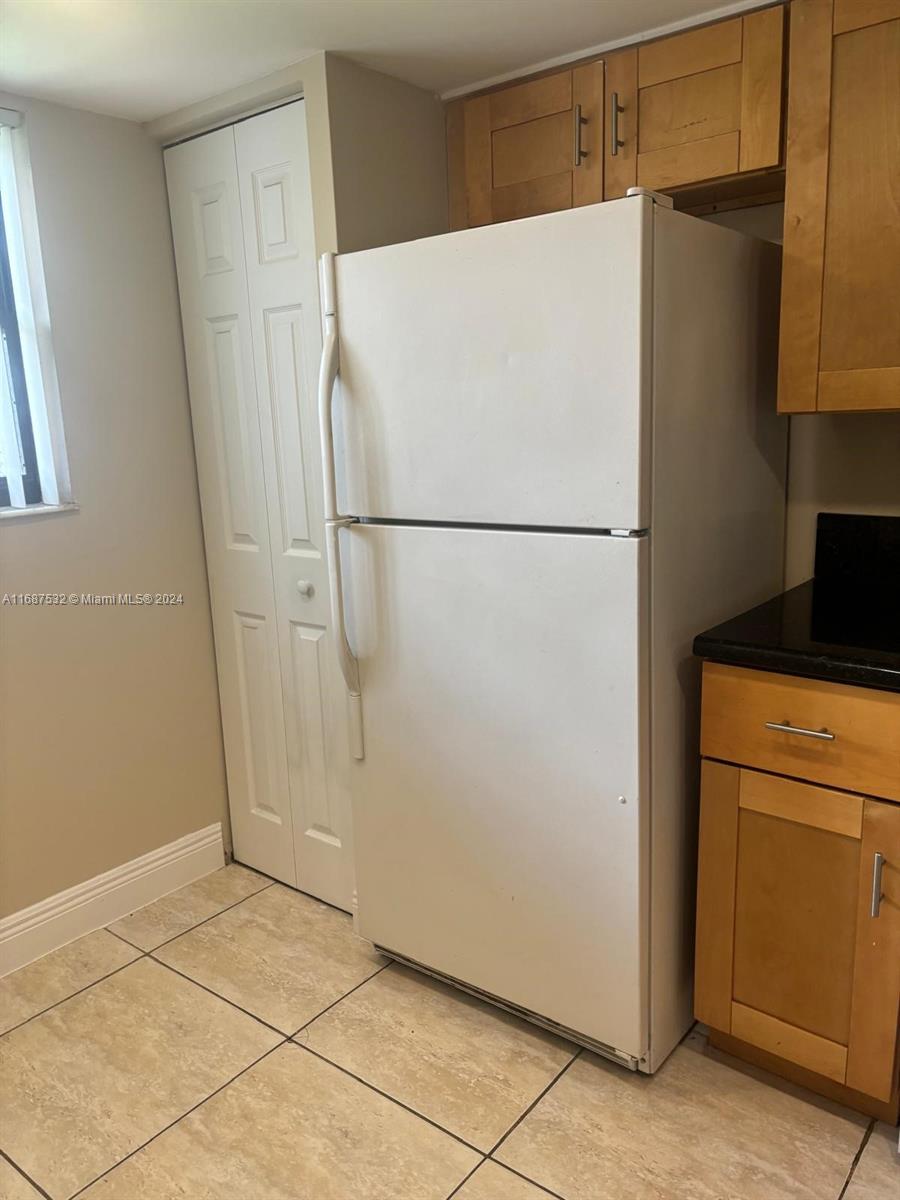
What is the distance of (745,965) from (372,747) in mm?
893

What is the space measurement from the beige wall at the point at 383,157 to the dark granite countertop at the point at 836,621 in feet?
3.89

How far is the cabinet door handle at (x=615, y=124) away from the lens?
190 centimetres

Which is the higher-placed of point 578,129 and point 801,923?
point 578,129

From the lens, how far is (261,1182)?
1.61 m

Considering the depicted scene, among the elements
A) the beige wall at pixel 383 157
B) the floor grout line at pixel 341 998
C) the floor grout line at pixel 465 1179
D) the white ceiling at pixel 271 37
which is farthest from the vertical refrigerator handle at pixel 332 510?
the floor grout line at pixel 465 1179

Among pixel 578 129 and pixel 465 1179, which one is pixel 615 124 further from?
pixel 465 1179

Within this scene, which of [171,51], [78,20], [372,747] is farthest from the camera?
[372,747]

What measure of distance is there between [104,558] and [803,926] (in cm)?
185

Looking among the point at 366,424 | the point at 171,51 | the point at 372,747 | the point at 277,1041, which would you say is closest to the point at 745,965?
the point at 372,747

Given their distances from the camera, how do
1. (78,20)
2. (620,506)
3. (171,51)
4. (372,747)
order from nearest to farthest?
(620,506) < (78,20) < (171,51) < (372,747)

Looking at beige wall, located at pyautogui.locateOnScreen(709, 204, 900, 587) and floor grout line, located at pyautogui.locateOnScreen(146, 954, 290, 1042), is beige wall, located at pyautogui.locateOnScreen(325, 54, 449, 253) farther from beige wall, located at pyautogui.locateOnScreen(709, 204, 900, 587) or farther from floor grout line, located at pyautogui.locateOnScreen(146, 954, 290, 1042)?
floor grout line, located at pyautogui.locateOnScreen(146, 954, 290, 1042)

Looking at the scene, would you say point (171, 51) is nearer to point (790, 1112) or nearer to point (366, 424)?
point (366, 424)

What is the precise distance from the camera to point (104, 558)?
7.68 feet

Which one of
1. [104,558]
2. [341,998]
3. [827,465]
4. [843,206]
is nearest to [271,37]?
[843,206]
